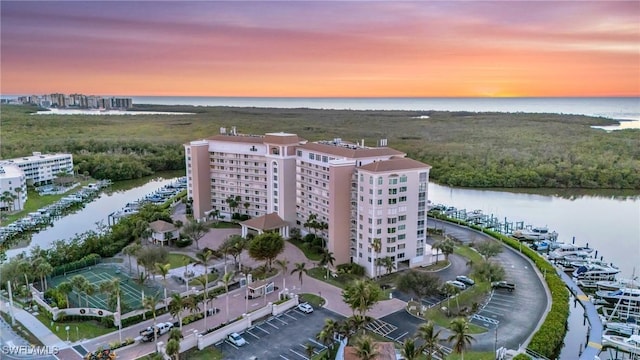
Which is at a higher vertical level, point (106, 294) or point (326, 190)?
point (326, 190)

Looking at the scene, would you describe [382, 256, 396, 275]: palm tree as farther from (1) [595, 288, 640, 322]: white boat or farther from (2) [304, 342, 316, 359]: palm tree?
(1) [595, 288, 640, 322]: white boat

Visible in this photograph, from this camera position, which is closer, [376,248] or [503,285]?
[503,285]

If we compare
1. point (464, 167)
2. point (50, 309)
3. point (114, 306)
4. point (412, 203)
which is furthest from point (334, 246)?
point (464, 167)

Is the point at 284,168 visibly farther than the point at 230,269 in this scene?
Yes

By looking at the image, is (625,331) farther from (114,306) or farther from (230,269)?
(114,306)

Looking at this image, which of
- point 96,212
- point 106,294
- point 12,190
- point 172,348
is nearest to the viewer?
point 172,348

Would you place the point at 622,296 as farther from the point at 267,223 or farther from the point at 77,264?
the point at 77,264

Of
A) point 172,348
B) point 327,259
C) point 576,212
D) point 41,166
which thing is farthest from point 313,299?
point 41,166

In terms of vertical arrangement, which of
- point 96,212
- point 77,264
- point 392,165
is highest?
point 392,165
